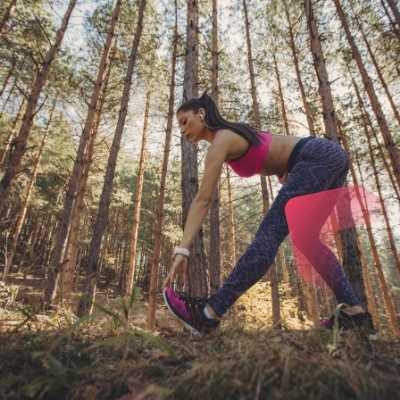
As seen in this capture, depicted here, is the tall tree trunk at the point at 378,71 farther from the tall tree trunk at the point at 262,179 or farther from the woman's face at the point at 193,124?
the woman's face at the point at 193,124

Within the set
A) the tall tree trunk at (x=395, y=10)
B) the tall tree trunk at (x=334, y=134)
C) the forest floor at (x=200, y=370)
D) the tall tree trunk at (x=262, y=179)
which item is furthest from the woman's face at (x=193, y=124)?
the tall tree trunk at (x=395, y=10)

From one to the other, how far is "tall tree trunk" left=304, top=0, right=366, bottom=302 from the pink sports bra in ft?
8.50

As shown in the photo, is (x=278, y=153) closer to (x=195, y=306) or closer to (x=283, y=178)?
(x=283, y=178)

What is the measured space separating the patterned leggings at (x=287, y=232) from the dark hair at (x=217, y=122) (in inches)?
13.8

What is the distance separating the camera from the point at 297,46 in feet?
33.9

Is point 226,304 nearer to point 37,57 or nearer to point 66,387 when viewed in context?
point 66,387

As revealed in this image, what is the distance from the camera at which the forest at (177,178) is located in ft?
2.94

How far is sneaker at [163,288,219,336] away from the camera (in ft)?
5.53

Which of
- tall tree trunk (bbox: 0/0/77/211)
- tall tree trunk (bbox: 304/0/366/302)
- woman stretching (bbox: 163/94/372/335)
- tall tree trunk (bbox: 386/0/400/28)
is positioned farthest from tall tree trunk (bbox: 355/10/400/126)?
woman stretching (bbox: 163/94/372/335)

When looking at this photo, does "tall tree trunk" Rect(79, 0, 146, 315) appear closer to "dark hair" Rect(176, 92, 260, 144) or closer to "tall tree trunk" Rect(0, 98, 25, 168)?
"dark hair" Rect(176, 92, 260, 144)

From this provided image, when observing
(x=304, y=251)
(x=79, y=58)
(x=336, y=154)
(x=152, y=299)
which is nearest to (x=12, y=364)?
(x=304, y=251)

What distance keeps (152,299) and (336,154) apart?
8.20 m

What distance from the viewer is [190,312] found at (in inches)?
68.6

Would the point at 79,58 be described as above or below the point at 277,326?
above
